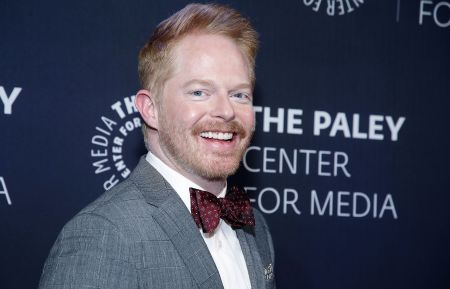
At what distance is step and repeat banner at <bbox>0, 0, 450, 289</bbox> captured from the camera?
2105 millimetres

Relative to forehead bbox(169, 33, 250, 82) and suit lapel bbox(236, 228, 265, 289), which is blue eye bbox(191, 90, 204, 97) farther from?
suit lapel bbox(236, 228, 265, 289)

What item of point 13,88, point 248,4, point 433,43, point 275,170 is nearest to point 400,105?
point 433,43

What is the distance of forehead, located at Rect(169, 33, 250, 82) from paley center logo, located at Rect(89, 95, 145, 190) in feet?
2.37

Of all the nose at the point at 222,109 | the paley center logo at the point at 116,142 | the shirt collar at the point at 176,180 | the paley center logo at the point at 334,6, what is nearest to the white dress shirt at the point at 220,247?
the shirt collar at the point at 176,180

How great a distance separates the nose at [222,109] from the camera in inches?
60.2

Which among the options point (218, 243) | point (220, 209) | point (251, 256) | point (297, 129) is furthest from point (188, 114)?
point (297, 129)

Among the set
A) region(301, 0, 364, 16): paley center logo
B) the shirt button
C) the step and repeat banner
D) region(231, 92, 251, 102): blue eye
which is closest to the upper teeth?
region(231, 92, 251, 102): blue eye

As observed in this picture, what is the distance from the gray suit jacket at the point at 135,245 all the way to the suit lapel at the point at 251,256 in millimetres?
214

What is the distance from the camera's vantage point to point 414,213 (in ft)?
8.01

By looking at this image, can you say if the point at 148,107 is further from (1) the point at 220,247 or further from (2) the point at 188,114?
(1) the point at 220,247

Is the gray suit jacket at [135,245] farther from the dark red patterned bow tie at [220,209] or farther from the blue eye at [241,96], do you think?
the blue eye at [241,96]

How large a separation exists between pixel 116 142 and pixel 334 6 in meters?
1.19

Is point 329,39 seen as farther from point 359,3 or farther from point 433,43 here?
point 433,43

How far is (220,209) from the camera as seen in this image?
1577 mm
